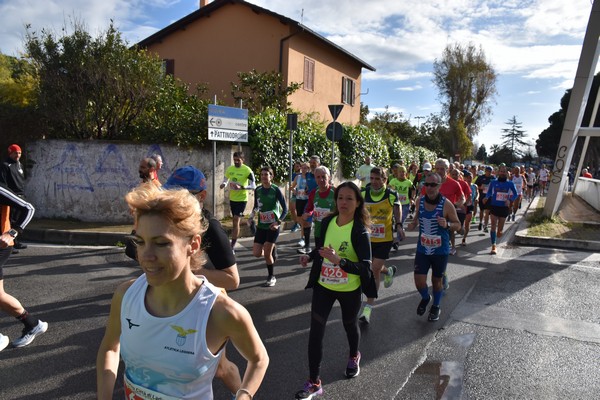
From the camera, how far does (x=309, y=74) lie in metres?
22.5

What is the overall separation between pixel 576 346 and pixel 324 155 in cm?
1305

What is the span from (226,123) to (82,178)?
3893mm

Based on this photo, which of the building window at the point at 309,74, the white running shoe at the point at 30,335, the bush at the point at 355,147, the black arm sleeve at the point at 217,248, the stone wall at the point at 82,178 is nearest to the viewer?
the black arm sleeve at the point at 217,248

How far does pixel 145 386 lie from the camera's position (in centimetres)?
181

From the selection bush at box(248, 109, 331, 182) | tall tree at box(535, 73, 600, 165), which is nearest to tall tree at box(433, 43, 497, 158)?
tall tree at box(535, 73, 600, 165)

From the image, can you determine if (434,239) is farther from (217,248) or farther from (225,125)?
(225,125)

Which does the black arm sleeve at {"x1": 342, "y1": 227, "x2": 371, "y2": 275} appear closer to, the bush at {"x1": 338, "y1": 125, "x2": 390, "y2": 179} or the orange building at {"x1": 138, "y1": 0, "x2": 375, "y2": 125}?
the bush at {"x1": 338, "y1": 125, "x2": 390, "y2": 179}

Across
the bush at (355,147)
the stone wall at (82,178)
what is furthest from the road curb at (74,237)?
the bush at (355,147)

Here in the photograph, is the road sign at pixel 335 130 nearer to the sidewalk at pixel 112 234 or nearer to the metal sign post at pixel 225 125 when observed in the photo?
the metal sign post at pixel 225 125

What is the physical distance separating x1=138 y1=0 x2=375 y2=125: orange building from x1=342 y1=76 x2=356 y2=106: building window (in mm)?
1598

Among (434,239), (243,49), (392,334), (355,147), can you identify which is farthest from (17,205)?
(243,49)

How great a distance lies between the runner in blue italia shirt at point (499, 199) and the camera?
9867 mm

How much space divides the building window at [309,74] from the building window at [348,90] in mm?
3904

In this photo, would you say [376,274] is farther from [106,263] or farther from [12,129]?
[12,129]
